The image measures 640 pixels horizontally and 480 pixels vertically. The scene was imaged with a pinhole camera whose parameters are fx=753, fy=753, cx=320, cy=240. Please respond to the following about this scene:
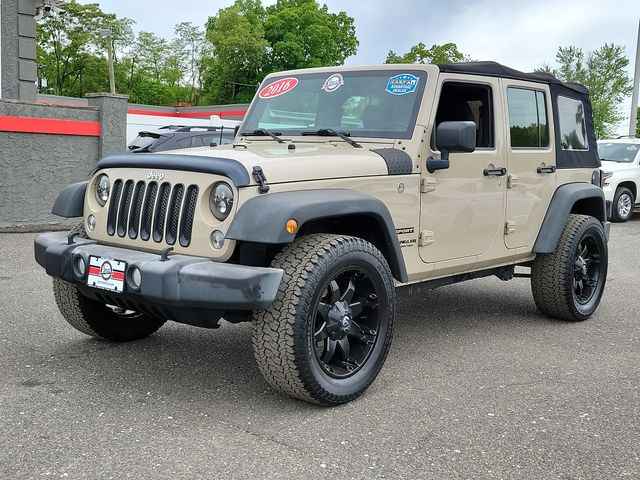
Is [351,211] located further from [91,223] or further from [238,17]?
[238,17]

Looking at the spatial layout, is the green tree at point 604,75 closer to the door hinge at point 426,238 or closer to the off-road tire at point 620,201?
the off-road tire at point 620,201

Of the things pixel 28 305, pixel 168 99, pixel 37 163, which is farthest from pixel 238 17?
pixel 28 305

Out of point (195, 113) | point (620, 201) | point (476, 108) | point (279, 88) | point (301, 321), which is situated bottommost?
point (620, 201)

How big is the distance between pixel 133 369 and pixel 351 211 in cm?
172

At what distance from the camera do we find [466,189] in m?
4.95

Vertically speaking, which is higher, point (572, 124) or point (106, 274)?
point (572, 124)

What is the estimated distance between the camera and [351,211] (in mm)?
3957

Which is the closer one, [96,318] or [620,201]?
[96,318]

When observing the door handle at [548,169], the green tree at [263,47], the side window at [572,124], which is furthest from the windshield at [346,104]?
the green tree at [263,47]

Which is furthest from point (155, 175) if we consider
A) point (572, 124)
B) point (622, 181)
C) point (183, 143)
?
point (622, 181)

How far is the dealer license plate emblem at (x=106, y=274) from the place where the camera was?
12.4 feet

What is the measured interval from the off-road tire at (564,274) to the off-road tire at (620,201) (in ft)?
30.9

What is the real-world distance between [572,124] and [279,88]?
253 centimetres

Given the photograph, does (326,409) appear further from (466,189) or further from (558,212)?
(558,212)
